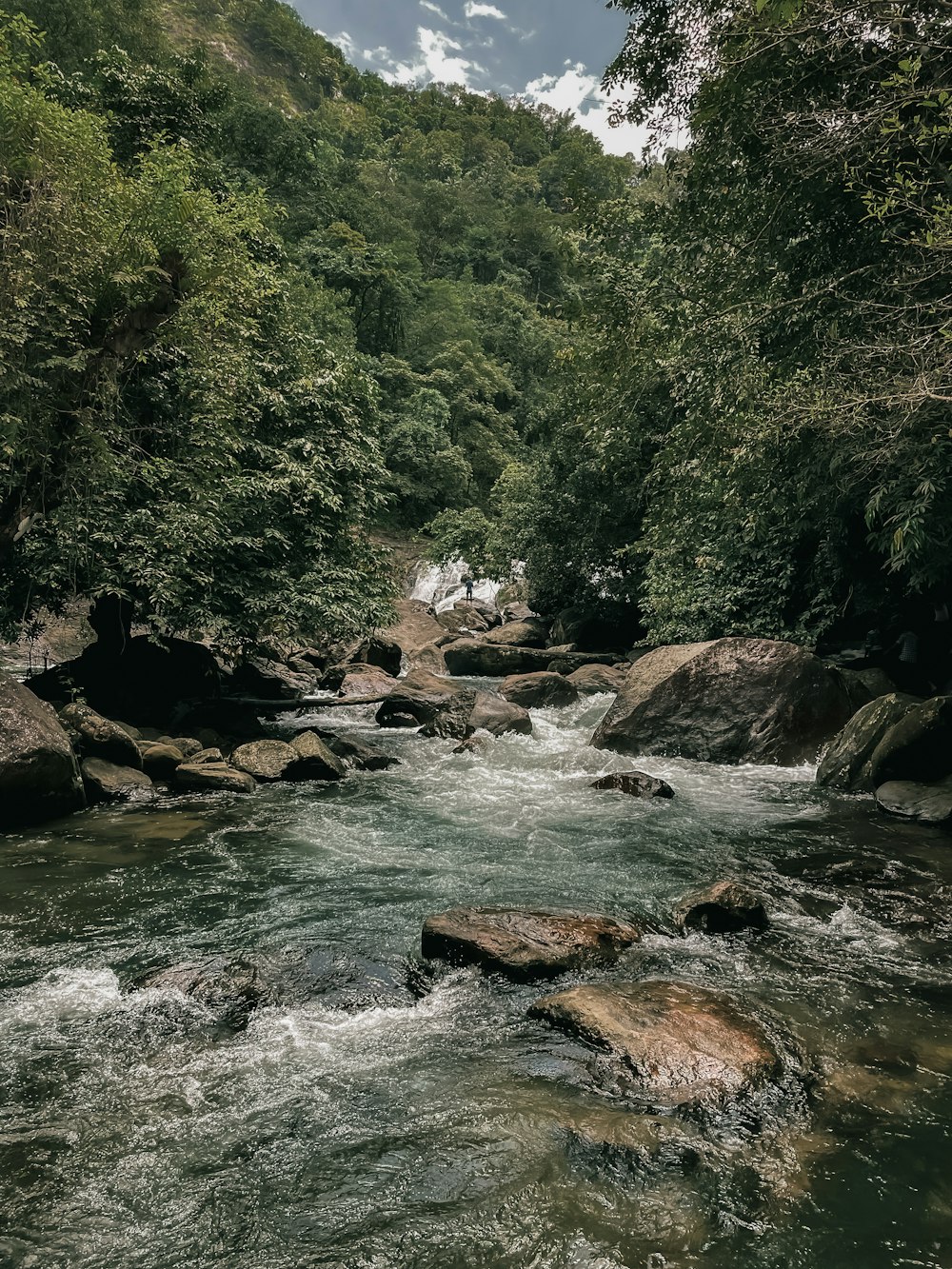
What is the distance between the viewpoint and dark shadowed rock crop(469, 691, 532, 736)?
14.5 metres

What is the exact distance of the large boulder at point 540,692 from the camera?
669 inches

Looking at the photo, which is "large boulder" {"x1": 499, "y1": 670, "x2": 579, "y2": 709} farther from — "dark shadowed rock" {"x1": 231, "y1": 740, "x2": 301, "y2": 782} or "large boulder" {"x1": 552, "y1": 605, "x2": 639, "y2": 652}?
"large boulder" {"x1": 552, "y1": 605, "x2": 639, "y2": 652}

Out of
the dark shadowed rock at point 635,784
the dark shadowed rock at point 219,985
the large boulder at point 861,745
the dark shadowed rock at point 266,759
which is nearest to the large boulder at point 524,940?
the dark shadowed rock at point 219,985

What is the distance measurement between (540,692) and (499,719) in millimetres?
2568

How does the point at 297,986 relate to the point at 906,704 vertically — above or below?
below

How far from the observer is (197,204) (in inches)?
476

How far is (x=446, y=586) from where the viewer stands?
3697 cm

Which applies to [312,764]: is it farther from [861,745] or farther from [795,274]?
[795,274]

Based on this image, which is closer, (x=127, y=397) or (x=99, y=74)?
(x=127, y=397)

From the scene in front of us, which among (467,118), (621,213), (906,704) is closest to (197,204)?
(621,213)

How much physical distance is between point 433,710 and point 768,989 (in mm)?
11141

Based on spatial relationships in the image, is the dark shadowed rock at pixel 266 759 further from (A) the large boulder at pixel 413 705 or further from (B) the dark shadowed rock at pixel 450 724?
(A) the large boulder at pixel 413 705

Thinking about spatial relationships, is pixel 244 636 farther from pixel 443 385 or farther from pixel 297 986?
pixel 443 385

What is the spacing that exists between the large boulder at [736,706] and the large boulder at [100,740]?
7.18m
